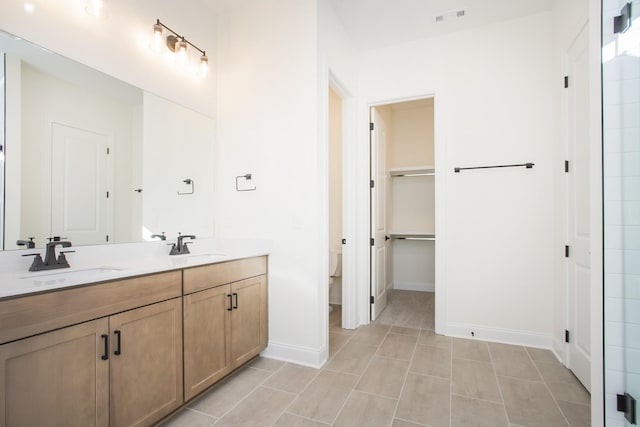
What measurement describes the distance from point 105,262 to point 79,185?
19.1 inches

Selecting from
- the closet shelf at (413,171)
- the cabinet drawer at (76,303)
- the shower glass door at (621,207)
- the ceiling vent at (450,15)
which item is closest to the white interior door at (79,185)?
the cabinet drawer at (76,303)

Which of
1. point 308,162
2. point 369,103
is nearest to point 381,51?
point 369,103

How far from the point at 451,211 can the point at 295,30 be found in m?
2.17

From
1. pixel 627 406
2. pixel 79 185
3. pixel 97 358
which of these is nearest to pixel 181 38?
pixel 79 185

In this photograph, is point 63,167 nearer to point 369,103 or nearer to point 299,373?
point 299,373

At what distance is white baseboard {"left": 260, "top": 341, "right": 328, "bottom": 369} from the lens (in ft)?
7.59

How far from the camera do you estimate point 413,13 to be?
2719mm

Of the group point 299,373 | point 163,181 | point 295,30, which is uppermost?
point 295,30

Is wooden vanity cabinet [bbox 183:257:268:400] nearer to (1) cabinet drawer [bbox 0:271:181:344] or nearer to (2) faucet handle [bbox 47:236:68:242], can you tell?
(1) cabinet drawer [bbox 0:271:181:344]

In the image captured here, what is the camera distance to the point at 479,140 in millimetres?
2885

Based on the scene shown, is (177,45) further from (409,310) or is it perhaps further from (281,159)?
(409,310)

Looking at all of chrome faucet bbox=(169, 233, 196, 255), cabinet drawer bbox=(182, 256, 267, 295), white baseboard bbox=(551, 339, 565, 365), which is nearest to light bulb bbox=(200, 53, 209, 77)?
chrome faucet bbox=(169, 233, 196, 255)

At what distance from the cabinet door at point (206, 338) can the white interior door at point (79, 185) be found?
2.41 ft

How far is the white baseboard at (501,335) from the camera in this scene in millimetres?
2658
